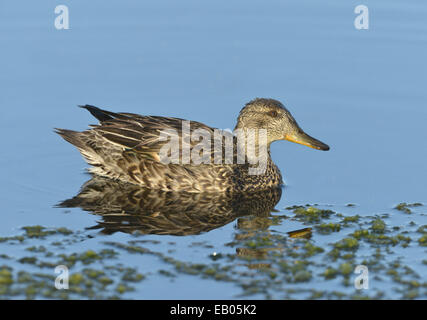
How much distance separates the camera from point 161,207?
9836 millimetres

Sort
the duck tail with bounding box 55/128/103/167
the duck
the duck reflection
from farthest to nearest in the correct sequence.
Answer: the duck tail with bounding box 55/128/103/167 → the duck → the duck reflection

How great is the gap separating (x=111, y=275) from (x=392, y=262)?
299cm

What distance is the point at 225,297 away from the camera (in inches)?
287

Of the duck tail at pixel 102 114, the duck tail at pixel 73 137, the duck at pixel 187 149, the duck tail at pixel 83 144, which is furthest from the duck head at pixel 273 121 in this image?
the duck tail at pixel 73 137

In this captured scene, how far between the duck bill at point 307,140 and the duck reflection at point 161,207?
81 centimetres

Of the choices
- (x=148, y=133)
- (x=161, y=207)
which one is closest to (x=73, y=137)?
(x=148, y=133)

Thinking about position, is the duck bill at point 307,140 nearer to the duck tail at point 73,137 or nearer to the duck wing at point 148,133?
the duck wing at point 148,133

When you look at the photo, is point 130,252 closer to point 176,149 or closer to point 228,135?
point 176,149

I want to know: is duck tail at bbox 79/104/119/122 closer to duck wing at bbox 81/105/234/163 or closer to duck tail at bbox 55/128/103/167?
duck wing at bbox 81/105/234/163

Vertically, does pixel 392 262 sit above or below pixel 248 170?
below

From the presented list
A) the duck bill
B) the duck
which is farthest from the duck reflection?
the duck bill

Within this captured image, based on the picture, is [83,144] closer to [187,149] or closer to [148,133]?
[148,133]

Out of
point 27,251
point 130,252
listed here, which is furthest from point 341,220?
point 27,251

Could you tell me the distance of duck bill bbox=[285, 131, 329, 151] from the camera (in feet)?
35.4
